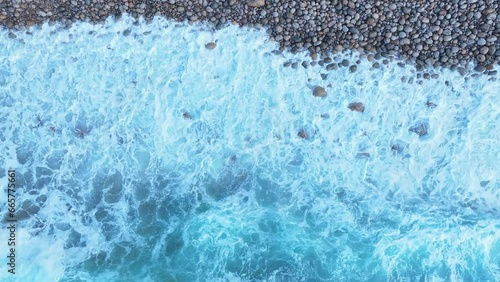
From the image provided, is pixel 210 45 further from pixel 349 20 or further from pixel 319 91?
pixel 349 20

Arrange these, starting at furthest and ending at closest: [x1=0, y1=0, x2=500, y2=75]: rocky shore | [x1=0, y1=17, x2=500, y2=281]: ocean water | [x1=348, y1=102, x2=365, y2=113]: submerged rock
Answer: [x1=348, y1=102, x2=365, y2=113]: submerged rock
[x1=0, y1=0, x2=500, y2=75]: rocky shore
[x1=0, y1=17, x2=500, y2=281]: ocean water

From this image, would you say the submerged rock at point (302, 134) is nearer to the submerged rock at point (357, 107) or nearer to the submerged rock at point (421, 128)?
the submerged rock at point (357, 107)

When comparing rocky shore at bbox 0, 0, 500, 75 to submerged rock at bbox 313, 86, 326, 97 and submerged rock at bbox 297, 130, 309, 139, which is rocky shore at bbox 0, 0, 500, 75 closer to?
submerged rock at bbox 313, 86, 326, 97

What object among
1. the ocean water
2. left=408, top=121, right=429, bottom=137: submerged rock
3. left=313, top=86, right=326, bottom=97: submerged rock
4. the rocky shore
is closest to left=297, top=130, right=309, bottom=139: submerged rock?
the ocean water

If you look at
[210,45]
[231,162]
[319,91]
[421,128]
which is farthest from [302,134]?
[210,45]

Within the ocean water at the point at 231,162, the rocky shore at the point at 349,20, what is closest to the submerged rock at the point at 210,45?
the ocean water at the point at 231,162

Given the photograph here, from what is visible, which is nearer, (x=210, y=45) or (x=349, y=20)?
(x=349, y=20)
